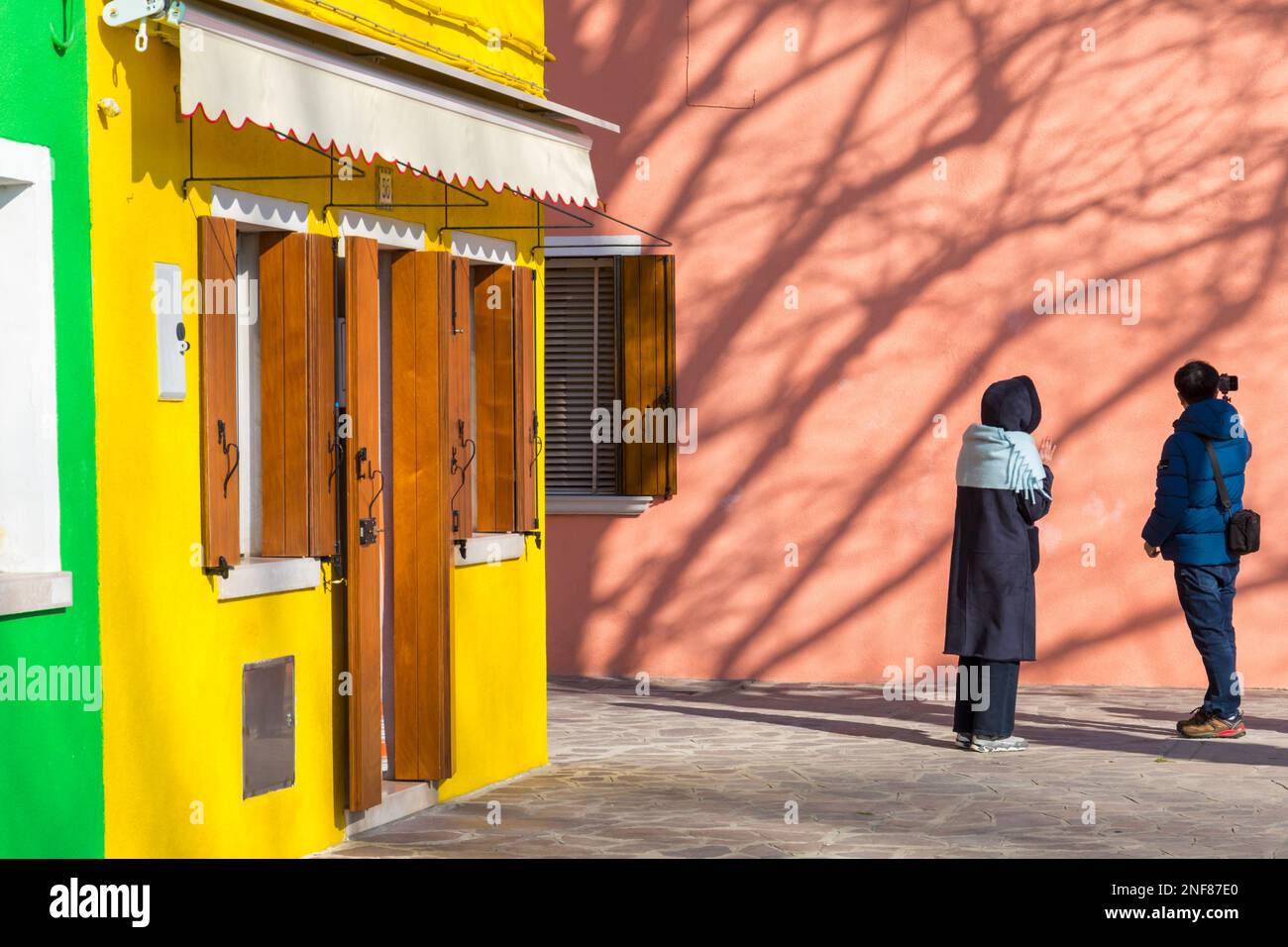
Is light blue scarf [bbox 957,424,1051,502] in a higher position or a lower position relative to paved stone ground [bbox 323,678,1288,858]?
higher

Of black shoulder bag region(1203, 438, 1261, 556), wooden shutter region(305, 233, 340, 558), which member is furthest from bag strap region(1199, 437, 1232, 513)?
wooden shutter region(305, 233, 340, 558)

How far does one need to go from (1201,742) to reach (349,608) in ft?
16.7

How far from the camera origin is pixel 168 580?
668 cm

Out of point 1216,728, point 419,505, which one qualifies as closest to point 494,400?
point 419,505

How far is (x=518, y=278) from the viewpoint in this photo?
979cm

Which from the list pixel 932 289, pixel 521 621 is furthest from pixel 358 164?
pixel 932 289

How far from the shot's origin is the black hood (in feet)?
33.8

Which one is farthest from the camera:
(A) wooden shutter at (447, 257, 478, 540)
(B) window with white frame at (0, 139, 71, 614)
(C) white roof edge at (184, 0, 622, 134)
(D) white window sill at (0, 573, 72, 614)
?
(A) wooden shutter at (447, 257, 478, 540)

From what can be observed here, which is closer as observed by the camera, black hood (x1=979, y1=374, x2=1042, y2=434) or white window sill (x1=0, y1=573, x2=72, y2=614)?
white window sill (x1=0, y1=573, x2=72, y2=614)

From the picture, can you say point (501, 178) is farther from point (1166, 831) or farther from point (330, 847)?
point (1166, 831)

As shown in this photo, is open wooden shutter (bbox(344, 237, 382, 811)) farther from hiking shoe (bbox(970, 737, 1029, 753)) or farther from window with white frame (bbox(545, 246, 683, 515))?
window with white frame (bbox(545, 246, 683, 515))

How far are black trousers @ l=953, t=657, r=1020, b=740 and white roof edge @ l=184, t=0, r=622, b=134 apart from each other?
3567mm

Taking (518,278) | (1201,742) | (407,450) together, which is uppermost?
(518,278)

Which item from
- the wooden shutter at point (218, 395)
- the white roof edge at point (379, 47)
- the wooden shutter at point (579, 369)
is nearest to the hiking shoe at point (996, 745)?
the white roof edge at point (379, 47)
